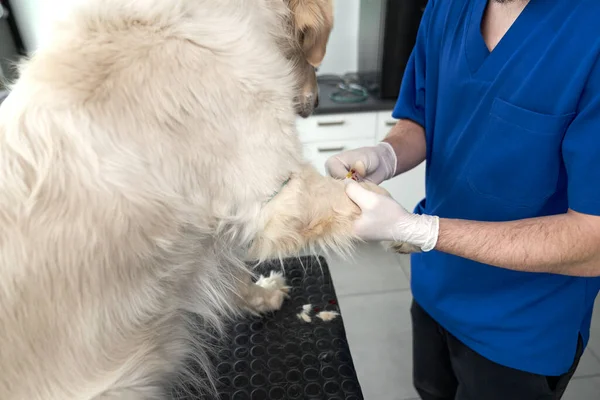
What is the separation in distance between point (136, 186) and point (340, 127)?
1.65m

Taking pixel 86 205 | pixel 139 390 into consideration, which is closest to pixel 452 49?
pixel 86 205

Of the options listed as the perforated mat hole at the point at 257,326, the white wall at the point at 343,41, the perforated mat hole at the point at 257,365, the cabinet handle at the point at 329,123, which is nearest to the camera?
the perforated mat hole at the point at 257,365

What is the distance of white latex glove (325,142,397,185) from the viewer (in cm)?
111

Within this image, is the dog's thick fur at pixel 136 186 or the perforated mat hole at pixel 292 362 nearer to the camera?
the dog's thick fur at pixel 136 186

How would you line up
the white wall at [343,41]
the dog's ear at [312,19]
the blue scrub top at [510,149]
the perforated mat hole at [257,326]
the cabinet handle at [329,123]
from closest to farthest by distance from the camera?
1. the blue scrub top at [510,149]
2. the dog's ear at [312,19]
3. the perforated mat hole at [257,326]
4. the cabinet handle at [329,123]
5. the white wall at [343,41]

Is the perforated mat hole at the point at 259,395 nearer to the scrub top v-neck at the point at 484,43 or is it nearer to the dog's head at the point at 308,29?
the dog's head at the point at 308,29

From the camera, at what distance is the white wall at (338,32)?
7.52 ft

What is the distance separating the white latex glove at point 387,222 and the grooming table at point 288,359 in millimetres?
331

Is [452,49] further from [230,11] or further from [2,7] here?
[2,7]

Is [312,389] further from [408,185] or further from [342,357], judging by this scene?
[408,185]

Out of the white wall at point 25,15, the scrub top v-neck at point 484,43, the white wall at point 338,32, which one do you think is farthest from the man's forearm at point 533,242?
the white wall at point 25,15

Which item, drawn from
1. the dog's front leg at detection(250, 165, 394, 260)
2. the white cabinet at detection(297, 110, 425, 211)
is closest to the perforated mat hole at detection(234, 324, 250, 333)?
the dog's front leg at detection(250, 165, 394, 260)

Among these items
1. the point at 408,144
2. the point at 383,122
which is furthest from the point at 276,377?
the point at 383,122

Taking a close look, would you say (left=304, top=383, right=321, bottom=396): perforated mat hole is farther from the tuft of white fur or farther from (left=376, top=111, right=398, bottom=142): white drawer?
(left=376, top=111, right=398, bottom=142): white drawer
